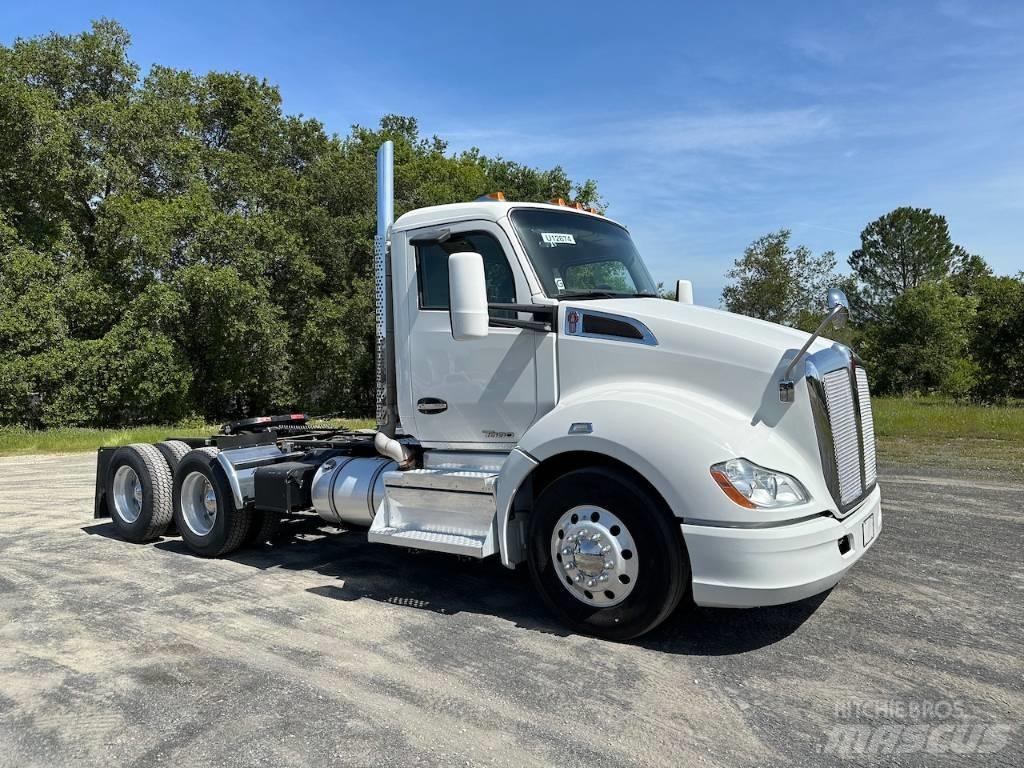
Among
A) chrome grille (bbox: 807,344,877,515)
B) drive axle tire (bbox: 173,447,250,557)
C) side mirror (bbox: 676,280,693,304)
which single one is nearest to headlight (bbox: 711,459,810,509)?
chrome grille (bbox: 807,344,877,515)

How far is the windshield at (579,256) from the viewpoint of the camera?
5066 mm

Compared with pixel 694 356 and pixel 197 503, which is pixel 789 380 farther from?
pixel 197 503

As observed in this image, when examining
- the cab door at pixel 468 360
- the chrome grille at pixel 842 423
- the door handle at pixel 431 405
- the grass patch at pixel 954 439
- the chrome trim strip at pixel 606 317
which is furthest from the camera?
the grass patch at pixel 954 439

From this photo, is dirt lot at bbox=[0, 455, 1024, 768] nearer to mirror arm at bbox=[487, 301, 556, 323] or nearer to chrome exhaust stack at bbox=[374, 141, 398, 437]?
chrome exhaust stack at bbox=[374, 141, 398, 437]

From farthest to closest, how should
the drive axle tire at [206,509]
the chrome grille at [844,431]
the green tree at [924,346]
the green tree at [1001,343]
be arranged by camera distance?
1. the green tree at [924,346]
2. the green tree at [1001,343]
3. the drive axle tire at [206,509]
4. the chrome grille at [844,431]

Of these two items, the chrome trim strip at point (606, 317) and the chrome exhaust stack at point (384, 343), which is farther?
the chrome exhaust stack at point (384, 343)

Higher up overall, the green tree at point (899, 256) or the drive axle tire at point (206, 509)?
the green tree at point (899, 256)

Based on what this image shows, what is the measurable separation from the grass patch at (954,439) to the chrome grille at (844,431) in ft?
22.9

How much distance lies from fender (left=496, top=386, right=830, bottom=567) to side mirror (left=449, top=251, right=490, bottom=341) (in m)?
0.74

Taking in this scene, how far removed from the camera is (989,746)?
3.11 metres

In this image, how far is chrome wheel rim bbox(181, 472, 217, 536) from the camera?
693cm

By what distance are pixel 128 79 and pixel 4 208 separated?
900 cm

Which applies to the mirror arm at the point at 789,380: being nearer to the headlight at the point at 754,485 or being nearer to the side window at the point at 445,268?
the headlight at the point at 754,485

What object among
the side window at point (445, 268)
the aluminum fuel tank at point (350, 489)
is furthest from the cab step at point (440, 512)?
the side window at point (445, 268)
